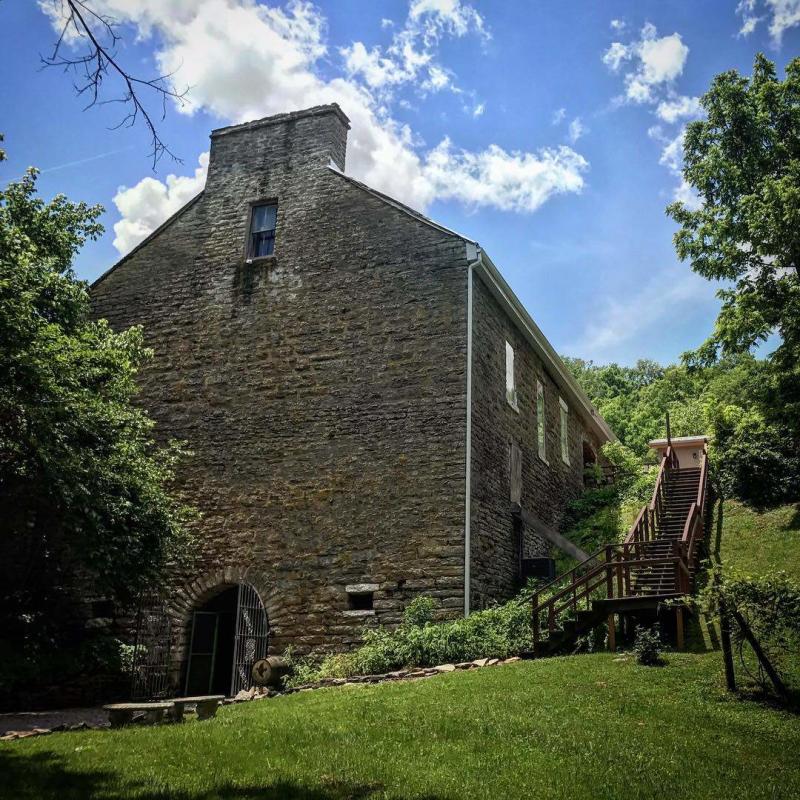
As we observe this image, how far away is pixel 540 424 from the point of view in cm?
1864

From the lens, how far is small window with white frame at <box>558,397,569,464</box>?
67.6 ft

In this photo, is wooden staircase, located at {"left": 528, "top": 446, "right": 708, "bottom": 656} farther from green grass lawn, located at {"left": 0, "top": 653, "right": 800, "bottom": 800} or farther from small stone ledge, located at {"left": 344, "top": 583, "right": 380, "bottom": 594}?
small stone ledge, located at {"left": 344, "top": 583, "right": 380, "bottom": 594}

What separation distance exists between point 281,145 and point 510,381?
7.47 meters

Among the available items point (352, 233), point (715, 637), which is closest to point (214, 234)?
point (352, 233)

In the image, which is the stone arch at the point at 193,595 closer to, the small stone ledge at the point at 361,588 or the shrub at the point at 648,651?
the small stone ledge at the point at 361,588

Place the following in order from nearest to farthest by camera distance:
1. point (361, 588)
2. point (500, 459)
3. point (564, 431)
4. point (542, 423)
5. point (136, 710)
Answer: point (136, 710), point (361, 588), point (500, 459), point (542, 423), point (564, 431)

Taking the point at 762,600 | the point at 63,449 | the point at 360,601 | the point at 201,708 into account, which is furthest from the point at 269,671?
the point at 762,600

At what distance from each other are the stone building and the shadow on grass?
703 cm

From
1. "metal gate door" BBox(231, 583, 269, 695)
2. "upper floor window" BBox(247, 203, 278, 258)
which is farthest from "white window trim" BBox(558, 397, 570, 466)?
"metal gate door" BBox(231, 583, 269, 695)

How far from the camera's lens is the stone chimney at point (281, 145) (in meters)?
16.6

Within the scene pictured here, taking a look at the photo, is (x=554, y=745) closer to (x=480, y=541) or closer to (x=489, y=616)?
(x=489, y=616)

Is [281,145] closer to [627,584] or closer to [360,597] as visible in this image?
[360,597]

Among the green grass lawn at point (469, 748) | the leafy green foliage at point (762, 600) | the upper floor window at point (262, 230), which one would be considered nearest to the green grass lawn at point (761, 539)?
the leafy green foliage at point (762, 600)

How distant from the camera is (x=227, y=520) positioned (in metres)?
14.5
